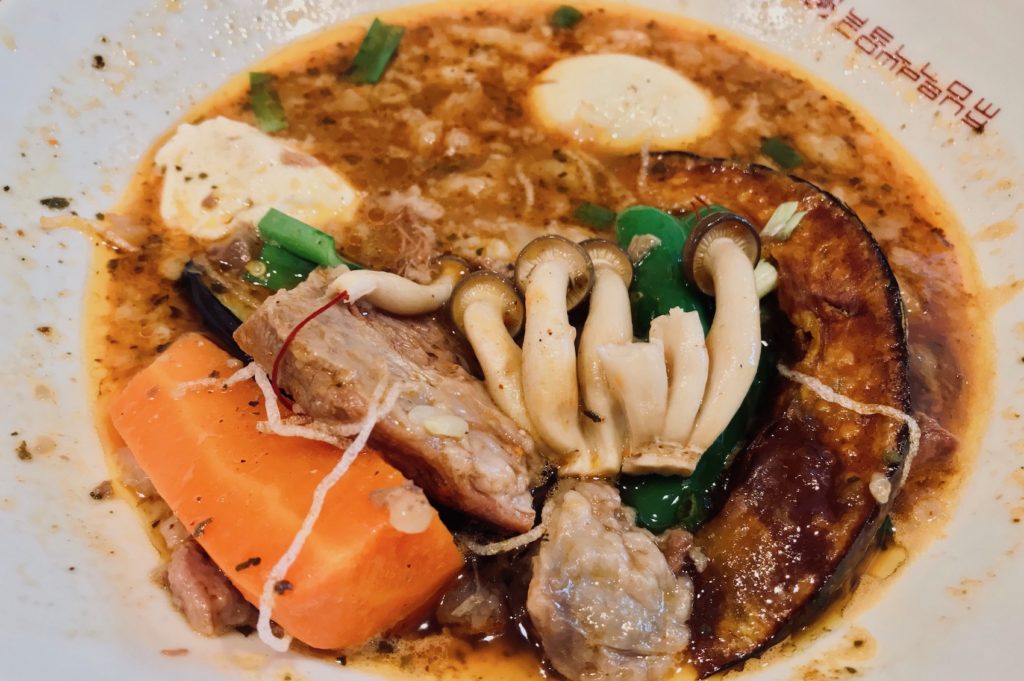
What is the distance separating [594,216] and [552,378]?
1.55m

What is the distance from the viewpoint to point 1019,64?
4484mm

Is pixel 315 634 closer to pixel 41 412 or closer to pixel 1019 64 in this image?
pixel 41 412

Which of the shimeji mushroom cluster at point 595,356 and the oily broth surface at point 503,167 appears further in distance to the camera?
the oily broth surface at point 503,167

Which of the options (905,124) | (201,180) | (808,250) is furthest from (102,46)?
(905,124)

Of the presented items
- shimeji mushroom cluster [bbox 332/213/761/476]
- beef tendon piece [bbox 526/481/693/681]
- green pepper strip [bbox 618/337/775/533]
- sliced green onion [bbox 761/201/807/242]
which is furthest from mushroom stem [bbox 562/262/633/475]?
sliced green onion [bbox 761/201/807/242]

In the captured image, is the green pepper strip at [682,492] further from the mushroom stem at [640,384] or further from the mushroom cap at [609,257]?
the mushroom cap at [609,257]

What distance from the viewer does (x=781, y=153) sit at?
4.54m

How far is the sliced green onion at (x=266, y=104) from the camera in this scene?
4.50m

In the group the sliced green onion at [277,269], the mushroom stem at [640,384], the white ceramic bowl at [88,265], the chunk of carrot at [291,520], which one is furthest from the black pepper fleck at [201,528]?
the mushroom stem at [640,384]

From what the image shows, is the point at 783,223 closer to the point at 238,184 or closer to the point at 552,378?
the point at 552,378

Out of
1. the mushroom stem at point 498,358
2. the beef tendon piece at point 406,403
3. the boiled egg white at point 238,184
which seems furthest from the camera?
the boiled egg white at point 238,184

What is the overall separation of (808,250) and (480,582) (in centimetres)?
216

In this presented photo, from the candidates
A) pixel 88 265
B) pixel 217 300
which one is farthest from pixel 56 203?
pixel 217 300

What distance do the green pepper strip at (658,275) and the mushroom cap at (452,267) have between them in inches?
32.4
